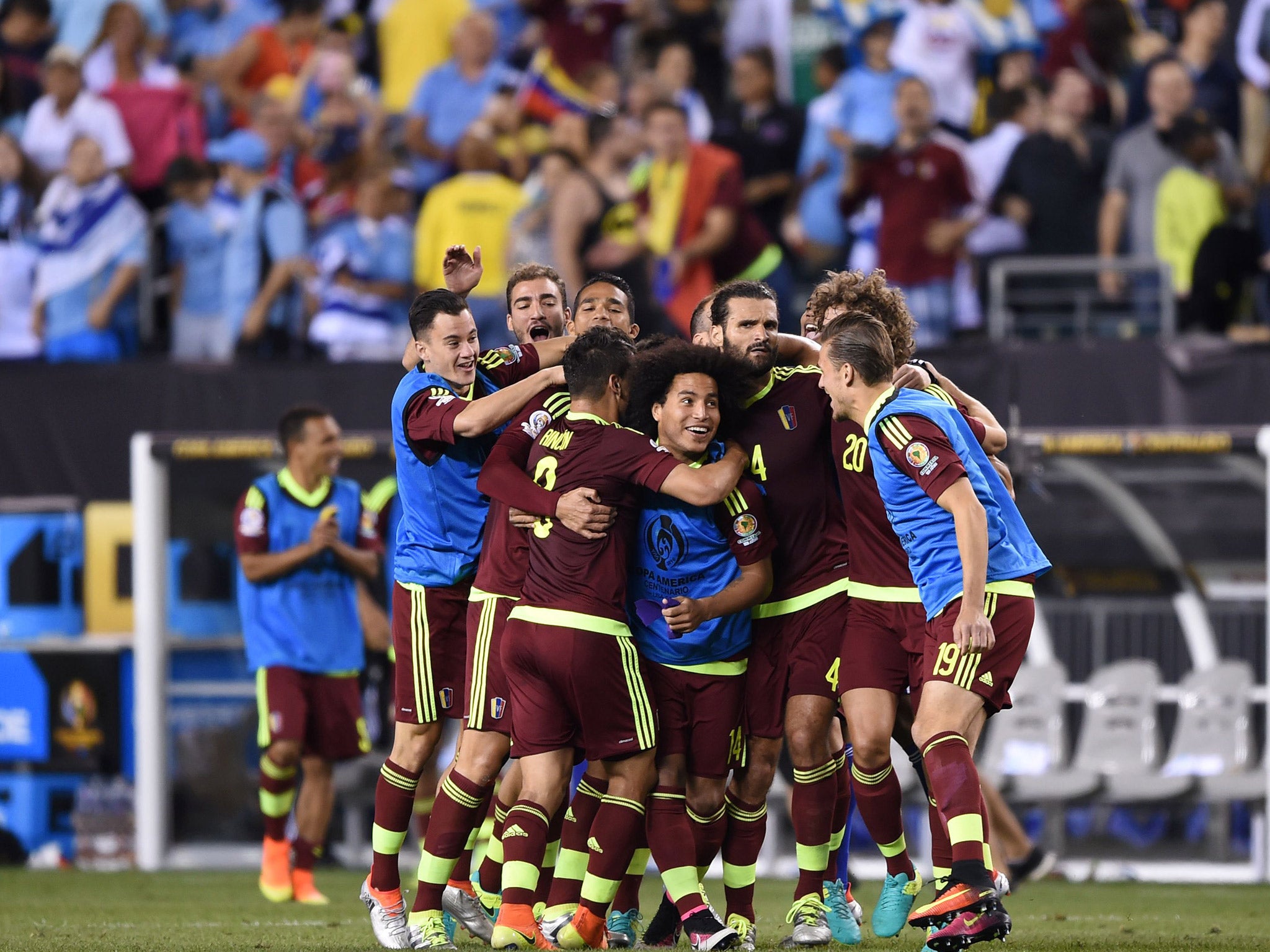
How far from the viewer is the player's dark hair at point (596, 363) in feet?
20.1

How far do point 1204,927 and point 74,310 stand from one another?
7.94 m

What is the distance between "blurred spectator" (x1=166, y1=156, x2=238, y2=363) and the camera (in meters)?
12.2

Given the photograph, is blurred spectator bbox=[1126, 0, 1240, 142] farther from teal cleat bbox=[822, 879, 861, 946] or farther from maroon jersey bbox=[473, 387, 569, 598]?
teal cleat bbox=[822, 879, 861, 946]

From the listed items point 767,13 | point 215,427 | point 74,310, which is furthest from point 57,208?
point 767,13

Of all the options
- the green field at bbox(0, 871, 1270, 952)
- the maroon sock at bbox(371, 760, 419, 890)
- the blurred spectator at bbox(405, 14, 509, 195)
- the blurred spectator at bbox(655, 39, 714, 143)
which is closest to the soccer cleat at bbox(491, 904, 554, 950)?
the green field at bbox(0, 871, 1270, 952)

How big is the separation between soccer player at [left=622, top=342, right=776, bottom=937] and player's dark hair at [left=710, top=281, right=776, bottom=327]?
0.94ft

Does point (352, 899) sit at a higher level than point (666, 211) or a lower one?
lower

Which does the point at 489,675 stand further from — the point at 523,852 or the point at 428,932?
the point at 428,932

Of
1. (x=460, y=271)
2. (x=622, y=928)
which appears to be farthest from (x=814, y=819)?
(x=460, y=271)

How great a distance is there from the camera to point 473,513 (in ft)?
22.0

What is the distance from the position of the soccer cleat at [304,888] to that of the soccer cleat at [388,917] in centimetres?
251

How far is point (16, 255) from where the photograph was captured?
40.2 feet

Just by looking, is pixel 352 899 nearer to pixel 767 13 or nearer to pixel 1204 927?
pixel 1204 927

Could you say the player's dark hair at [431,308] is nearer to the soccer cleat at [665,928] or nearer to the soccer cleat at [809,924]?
the soccer cleat at [665,928]
